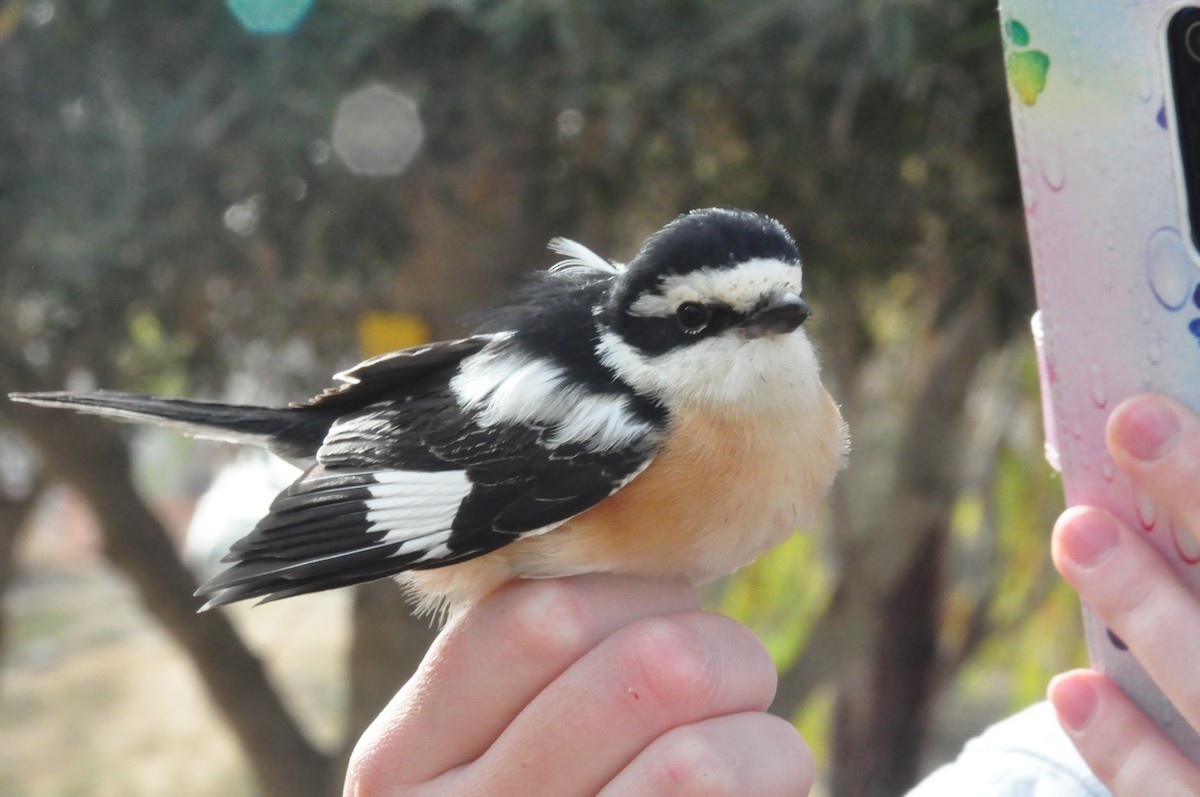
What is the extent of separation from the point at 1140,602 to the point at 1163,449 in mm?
148

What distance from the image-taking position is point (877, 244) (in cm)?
243

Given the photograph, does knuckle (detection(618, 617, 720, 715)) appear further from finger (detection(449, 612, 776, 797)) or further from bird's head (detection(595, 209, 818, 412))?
bird's head (detection(595, 209, 818, 412))

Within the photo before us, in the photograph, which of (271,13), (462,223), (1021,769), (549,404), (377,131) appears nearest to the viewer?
(549,404)

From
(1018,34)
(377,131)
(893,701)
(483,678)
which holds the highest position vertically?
(377,131)

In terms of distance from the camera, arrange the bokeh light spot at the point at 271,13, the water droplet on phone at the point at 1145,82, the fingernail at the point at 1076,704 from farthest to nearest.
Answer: the bokeh light spot at the point at 271,13 < the fingernail at the point at 1076,704 < the water droplet on phone at the point at 1145,82

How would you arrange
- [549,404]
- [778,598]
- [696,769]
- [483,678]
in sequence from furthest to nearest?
1. [778,598]
2. [549,404]
3. [483,678]
4. [696,769]

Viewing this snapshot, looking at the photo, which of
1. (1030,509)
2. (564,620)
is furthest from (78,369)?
(1030,509)

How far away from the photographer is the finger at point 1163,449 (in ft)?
2.78

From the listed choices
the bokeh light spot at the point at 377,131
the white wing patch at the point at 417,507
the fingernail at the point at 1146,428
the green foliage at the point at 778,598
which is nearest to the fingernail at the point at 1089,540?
the fingernail at the point at 1146,428

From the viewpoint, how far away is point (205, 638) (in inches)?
139

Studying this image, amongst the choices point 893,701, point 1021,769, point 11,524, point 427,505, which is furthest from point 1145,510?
point 11,524

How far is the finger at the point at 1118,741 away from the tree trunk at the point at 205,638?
9.85ft

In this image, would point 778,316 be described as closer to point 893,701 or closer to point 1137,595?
point 1137,595

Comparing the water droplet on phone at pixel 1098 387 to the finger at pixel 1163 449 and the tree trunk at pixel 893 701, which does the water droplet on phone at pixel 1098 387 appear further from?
the tree trunk at pixel 893 701
